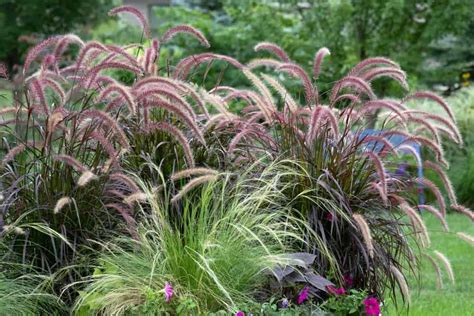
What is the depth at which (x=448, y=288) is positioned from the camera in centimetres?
734

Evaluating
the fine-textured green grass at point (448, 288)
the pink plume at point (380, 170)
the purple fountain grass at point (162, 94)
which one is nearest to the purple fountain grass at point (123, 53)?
the purple fountain grass at point (162, 94)

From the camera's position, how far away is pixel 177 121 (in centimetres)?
516

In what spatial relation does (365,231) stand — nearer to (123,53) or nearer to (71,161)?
(71,161)

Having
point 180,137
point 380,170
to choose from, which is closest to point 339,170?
point 380,170

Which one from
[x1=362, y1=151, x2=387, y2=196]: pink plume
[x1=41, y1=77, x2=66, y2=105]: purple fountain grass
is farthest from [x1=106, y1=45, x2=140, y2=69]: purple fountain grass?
[x1=362, y1=151, x2=387, y2=196]: pink plume

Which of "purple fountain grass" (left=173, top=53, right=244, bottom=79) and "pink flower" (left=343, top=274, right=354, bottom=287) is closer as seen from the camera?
"pink flower" (left=343, top=274, right=354, bottom=287)

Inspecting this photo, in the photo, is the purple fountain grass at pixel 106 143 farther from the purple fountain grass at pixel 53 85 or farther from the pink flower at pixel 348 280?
the pink flower at pixel 348 280

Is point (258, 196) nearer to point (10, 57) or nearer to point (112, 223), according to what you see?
point (112, 223)

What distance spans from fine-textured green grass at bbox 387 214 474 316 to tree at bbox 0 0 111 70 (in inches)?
597

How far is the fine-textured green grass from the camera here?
639 centimetres

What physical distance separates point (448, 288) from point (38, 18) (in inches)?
699

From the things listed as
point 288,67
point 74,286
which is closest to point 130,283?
point 74,286

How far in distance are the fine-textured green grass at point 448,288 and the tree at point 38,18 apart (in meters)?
15.2

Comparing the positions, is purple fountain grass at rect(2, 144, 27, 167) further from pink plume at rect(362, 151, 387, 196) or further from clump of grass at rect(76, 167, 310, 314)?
pink plume at rect(362, 151, 387, 196)
